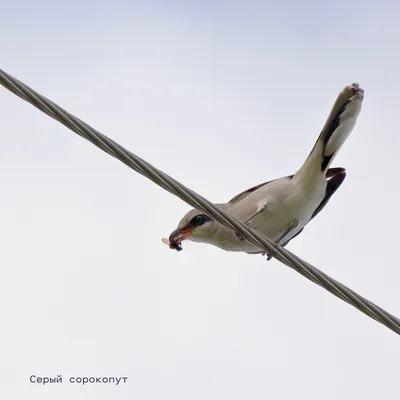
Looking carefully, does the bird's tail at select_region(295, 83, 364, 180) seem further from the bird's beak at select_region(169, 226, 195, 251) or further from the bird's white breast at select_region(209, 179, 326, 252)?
the bird's beak at select_region(169, 226, 195, 251)

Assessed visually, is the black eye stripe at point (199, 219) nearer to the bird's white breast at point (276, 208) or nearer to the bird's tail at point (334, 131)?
the bird's white breast at point (276, 208)

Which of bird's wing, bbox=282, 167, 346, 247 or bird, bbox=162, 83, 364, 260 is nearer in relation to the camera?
bird, bbox=162, 83, 364, 260

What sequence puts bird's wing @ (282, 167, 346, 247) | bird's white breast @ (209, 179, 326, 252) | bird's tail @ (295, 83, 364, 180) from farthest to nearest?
bird's wing @ (282, 167, 346, 247) → bird's white breast @ (209, 179, 326, 252) → bird's tail @ (295, 83, 364, 180)

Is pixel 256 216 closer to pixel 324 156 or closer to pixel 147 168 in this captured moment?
pixel 324 156

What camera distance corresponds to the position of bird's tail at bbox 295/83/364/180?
6.84 m

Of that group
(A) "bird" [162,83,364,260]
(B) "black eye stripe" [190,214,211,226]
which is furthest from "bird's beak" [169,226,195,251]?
(B) "black eye stripe" [190,214,211,226]

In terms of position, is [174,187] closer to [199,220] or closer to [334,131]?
[334,131]

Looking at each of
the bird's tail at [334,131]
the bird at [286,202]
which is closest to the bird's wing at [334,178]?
the bird at [286,202]

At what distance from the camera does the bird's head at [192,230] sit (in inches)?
308

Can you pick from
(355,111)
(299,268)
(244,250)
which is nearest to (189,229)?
(244,250)

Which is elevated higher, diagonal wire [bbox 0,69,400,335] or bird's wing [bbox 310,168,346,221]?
bird's wing [bbox 310,168,346,221]

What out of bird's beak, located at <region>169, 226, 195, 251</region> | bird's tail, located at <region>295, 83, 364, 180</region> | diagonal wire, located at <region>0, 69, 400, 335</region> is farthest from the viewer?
bird's beak, located at <region>169, 226, 195, 251</region>

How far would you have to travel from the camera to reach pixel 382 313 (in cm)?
471

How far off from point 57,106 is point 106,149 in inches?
13.9
